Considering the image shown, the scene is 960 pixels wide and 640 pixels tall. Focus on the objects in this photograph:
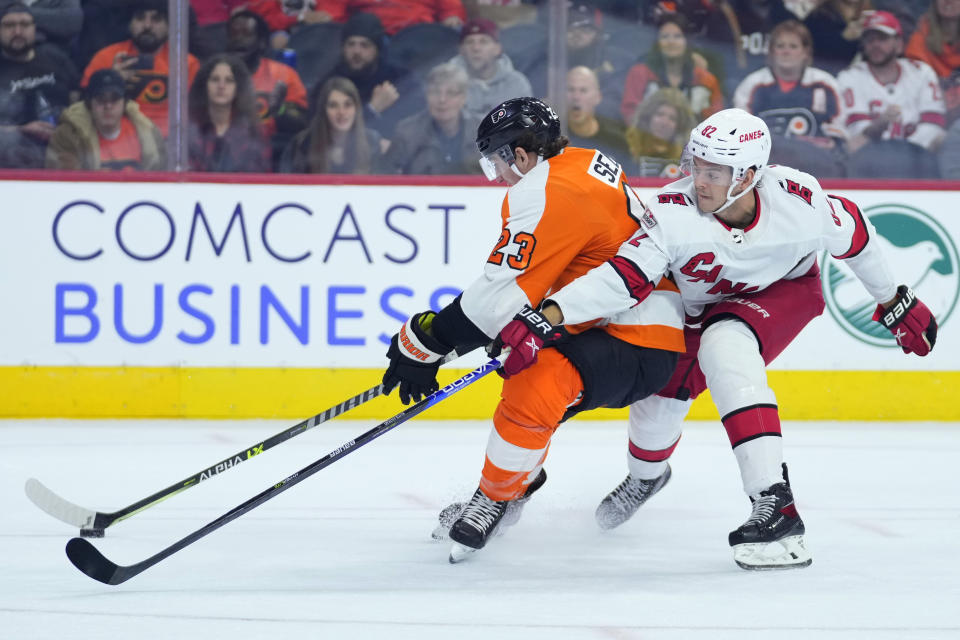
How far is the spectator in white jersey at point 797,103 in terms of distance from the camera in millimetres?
4852

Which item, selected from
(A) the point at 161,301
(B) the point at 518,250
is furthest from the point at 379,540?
(A) the point at 161,301

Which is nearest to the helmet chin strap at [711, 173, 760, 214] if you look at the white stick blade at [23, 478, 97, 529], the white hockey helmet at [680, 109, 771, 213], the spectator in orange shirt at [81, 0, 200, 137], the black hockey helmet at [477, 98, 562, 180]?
the white hockey helmet at [680, 109, 771, 213]

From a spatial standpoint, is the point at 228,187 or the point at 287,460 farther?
the point at 228,187

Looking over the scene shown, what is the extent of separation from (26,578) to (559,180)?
1349 millimetres

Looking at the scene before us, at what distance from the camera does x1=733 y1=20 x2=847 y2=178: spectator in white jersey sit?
4.85 m

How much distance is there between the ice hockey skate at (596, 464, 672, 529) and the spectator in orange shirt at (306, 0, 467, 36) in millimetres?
2394

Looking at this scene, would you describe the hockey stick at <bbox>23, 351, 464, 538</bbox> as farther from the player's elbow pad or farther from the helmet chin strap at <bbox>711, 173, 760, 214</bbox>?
the helmet chin strap at <bbox>711, 173, 760, 214</bbox>

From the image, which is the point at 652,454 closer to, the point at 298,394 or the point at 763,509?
the point at 763,509

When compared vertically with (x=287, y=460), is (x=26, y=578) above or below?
above

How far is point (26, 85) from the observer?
4695mm

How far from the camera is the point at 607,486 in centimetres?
358

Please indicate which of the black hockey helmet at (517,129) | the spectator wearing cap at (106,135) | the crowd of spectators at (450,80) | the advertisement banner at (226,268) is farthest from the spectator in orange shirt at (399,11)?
the black hockey helmet at (517,129)

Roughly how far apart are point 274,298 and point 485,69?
121 centimetres

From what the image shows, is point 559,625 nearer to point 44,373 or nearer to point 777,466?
point 777,466
